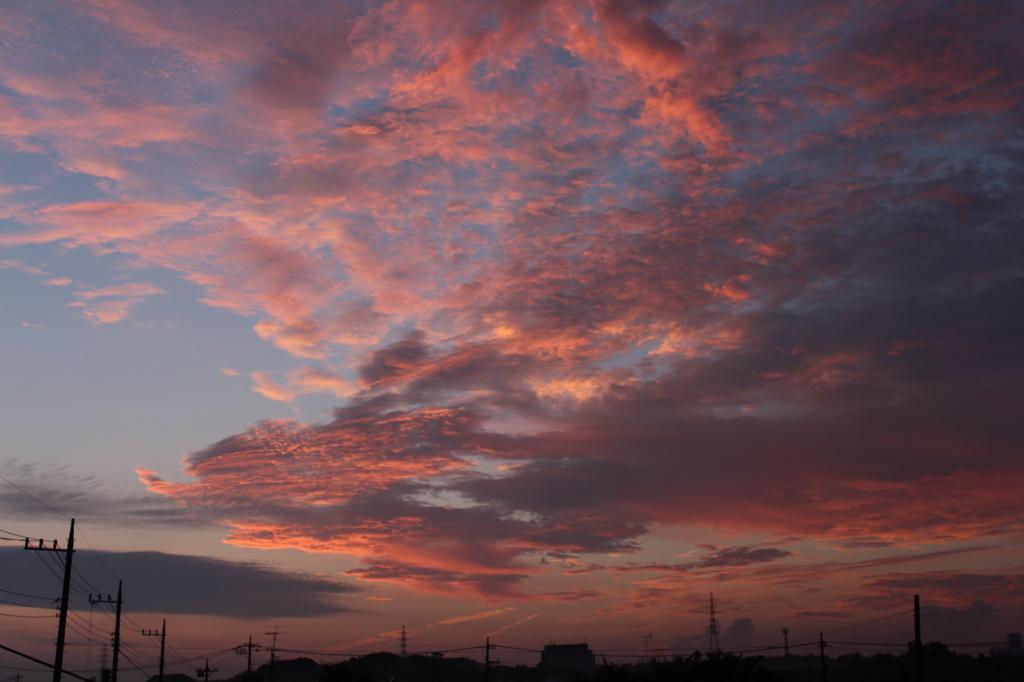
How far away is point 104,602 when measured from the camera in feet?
278

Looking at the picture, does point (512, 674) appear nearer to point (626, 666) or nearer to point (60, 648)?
point (626, 666)

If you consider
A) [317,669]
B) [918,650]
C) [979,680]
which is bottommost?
[317,669]

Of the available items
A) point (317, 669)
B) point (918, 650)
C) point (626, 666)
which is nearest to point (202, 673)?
point (317, 669)

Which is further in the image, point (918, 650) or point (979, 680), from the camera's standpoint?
point (979, 680)

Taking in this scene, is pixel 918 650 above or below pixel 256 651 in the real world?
above

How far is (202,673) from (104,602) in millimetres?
39285

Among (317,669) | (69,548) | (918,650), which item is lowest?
(317,669)

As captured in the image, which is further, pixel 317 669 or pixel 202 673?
pixel 317 669

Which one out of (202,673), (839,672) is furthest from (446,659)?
(839,672)

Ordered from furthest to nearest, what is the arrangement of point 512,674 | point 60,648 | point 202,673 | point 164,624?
point 512,674
point 202,673
point 164,624
point 60,648

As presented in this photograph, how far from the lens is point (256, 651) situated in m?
139

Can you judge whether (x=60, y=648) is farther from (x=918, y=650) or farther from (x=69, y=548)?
(x=918, y=650)

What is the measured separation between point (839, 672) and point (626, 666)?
56.7 m

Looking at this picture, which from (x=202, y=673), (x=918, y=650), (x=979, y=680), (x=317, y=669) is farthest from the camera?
(x=317, y=669)
